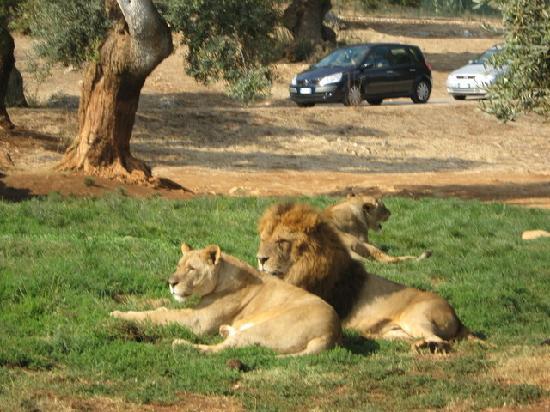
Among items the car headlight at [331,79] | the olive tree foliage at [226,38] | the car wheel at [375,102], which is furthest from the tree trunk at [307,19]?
the olive tree foliage at [226,38]

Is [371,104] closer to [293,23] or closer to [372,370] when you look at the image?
[293,23]

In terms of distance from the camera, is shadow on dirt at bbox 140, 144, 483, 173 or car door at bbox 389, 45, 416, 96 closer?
shadow on dirt at bbox 140, 144, 483, 173

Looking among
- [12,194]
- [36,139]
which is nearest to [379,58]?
[36,139]

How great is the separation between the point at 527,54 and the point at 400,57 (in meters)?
28.6

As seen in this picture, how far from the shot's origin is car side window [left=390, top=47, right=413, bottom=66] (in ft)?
126

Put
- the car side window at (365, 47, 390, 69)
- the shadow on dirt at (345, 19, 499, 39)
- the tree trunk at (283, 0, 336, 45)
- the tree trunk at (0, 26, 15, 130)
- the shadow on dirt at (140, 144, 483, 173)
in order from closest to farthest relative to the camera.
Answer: the tree trunk at (0, 26, 15, 130) → the shadow on dirt at (140, 144, 483, 173) → the car side window at (365, 47, 390, 69) → the tree trunk at (283, 0, 336, 45) → the shadow on dirt at (345, 19, 499, 39)

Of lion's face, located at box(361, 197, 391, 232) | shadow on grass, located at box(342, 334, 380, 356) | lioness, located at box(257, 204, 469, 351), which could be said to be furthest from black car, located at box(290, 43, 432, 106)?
shadow on grass, located at box(342, 334, 380, 356)

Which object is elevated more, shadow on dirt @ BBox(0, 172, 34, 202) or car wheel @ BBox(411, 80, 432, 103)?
shadow on dirt @ BBox(0, 172, 34, 202)

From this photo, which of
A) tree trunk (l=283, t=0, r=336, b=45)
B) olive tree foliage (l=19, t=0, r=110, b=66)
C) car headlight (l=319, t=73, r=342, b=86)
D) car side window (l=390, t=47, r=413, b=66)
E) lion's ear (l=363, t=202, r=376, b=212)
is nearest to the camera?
lion's ear (l=363, t=202, r=376, b=212)

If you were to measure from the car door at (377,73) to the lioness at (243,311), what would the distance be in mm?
26900

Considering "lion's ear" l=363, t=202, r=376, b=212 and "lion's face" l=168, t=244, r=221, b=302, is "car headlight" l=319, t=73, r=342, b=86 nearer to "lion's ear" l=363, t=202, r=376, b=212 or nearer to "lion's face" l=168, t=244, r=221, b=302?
"lion's ear" l=363, t=202, r=376, b=212

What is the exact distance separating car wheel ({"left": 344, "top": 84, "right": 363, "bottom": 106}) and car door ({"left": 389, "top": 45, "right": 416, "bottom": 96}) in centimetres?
187

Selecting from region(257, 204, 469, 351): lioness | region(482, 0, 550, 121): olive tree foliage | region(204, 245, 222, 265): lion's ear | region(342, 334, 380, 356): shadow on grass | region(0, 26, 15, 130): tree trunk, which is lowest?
region(0, 26, 15, 130): tree trunk

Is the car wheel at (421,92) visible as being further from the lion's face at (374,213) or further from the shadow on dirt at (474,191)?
the lion's face at (374,213)
